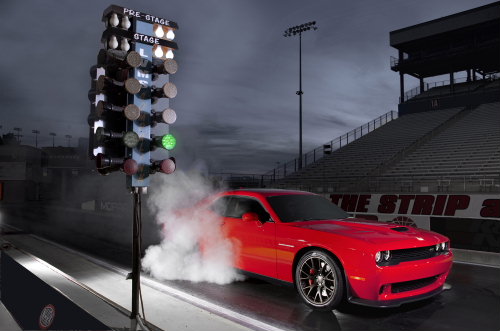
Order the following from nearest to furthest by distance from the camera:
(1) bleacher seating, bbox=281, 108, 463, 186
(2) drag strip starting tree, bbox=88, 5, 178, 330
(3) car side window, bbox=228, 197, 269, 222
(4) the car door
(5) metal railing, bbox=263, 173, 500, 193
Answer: (2) drag strip starting tree, bbox=88, 5, 178, 330 < (4) the car door < (3) car side window, bbox=228, 197, 269, 222 < (5) metal railing, bbox=263, 173, 500, 193 < (1) bleacher seating, bbox=281, 108, 463, 186

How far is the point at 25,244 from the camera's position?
33.1 ft

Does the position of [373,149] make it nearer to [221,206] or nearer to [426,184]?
[426,184]

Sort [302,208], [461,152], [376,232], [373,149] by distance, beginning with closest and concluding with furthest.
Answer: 1. [376,232]
2. [302,208]
3. [461,152]
4. [373,149]

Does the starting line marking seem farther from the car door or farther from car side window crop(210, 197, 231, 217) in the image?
car side window crop(210, 197, 231, 217)

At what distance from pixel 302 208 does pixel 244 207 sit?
0.93m

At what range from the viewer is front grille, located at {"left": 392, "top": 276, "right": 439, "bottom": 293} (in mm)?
4508

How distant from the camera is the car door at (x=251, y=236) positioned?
217 inches

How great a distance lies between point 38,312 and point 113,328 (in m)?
1.88

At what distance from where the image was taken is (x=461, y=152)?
19047mm

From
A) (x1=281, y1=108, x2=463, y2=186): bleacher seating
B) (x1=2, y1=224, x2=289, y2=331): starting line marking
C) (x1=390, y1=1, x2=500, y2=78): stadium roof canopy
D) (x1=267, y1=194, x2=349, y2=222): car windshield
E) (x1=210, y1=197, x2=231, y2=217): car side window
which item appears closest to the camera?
(x1=2, y1=224, x2=289, y2=331): starting line marking

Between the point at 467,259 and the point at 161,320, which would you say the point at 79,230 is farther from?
the point at 467,259

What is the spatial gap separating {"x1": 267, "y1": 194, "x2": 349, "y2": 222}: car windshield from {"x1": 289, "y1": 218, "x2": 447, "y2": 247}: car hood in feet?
1.04

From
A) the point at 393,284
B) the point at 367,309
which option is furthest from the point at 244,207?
the point at 393,284

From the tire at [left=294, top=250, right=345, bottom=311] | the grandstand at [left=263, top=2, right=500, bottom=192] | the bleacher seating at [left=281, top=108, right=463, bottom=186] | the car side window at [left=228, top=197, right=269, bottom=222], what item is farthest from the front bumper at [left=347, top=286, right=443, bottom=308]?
the bleacher seating at [left=281, top=108, right=463, bottom=186]
